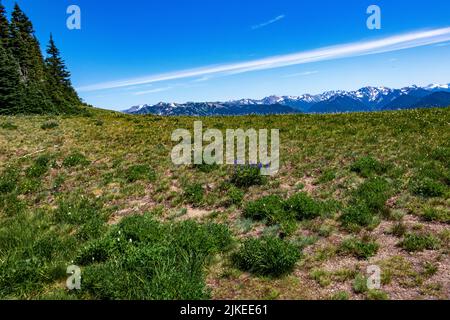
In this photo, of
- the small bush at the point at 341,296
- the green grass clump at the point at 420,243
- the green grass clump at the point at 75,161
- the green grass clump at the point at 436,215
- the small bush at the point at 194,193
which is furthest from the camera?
the green grass clump at the point at 75,161

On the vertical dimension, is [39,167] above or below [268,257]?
above

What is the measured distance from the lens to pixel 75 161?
17.8 m

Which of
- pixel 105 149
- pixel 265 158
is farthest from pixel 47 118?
pixel 265 158

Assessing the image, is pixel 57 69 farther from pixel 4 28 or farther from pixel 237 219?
pixel 237 219

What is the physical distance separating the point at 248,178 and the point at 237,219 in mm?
2983

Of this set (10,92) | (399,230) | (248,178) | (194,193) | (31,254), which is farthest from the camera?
(10,92)

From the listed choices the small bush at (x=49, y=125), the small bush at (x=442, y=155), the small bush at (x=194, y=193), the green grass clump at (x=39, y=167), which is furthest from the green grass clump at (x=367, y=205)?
the small bush at (x=49, y=125)

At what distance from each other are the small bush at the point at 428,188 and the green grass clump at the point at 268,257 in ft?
18.1

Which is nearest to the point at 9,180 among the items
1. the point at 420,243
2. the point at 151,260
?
the point at 151,260

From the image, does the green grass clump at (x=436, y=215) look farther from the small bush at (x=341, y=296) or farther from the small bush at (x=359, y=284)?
the small bush at (x=341, y=296)

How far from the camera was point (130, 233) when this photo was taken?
9.80m

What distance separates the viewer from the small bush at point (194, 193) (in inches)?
523

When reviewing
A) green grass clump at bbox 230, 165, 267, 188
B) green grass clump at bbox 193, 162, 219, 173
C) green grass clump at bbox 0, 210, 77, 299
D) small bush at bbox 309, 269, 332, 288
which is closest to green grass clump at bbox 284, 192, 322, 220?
green grass clump at bbox 230, 165, 267, 188
